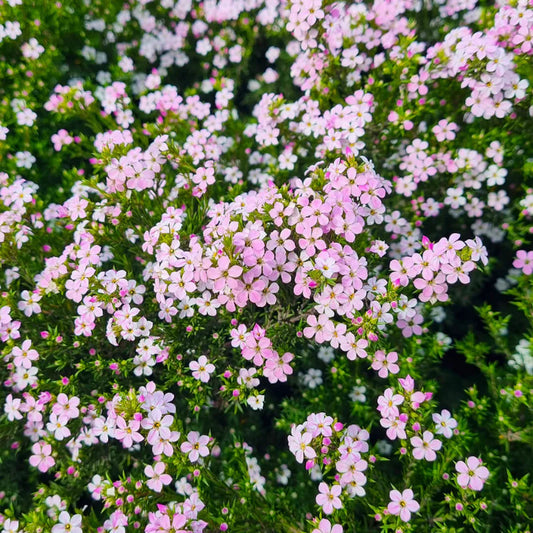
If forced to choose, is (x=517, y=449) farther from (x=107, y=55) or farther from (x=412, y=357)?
(x=107, y=55)

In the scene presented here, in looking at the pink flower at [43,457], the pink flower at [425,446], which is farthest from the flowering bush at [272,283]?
the pink flower at [43,457]

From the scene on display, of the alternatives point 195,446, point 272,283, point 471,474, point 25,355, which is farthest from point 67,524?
point 471,474

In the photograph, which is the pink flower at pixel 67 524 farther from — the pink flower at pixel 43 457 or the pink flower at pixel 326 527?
the pink flower at pixel 326 527

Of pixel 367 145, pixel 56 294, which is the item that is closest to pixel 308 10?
pixel 367 145

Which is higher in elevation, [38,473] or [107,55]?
[107,55]

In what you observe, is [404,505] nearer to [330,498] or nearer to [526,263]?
[330,498]
